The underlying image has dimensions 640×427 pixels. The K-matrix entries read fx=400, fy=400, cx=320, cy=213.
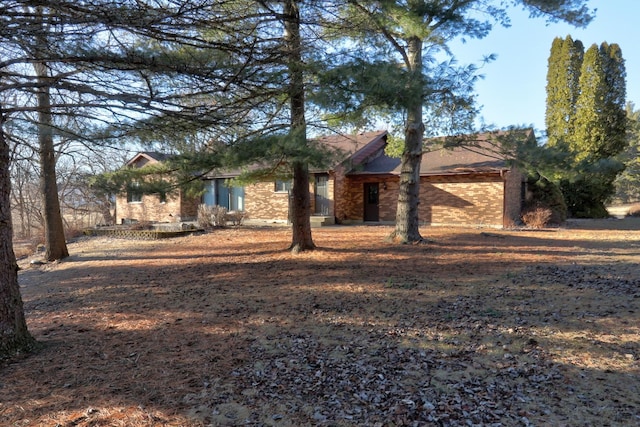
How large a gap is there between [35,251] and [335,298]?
1330cm

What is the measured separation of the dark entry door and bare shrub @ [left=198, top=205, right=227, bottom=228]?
7077 mm

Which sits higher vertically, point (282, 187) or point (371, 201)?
point (282, 187)

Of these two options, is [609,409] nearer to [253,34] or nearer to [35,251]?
[253,34]

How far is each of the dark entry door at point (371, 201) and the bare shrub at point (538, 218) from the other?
665 centimetres

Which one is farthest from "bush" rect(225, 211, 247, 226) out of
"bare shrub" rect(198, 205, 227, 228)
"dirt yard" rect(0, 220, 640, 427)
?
"dirt yard" rect(0, 220, 640, 427)

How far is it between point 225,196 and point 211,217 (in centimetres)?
505

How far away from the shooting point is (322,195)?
775 inches

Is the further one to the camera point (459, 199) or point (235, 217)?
point (235, 217)

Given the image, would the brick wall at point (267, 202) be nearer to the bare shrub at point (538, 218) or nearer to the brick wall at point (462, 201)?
the brick wall at point (462, 201)

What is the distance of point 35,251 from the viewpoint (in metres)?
14.4

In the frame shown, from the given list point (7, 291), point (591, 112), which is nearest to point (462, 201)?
point (591, 112)

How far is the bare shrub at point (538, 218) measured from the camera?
17.2 m

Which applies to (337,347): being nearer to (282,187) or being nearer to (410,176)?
(410,176)

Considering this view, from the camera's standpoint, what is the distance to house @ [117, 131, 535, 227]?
55.9 feet
